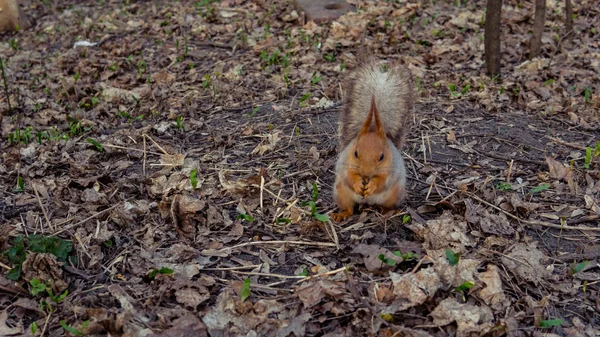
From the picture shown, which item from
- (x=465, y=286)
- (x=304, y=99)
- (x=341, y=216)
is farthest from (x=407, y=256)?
(x=304, y=99)

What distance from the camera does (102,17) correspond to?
8.05 meters

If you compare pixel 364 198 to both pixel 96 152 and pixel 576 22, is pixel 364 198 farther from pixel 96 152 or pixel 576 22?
pixel 576 22

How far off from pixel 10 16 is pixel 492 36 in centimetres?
642

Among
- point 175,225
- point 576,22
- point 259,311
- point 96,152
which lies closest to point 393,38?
point 576,22

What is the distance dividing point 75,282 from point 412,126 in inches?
111

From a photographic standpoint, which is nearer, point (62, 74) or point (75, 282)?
point (75, 282)

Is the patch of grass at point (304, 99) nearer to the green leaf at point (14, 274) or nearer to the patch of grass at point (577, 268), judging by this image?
the patch of grass at point (577, 268)

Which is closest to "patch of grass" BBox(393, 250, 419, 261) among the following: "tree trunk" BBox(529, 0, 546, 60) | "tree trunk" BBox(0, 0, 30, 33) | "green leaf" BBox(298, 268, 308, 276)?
"green leaf" BBox(298, 268, 308, 276)

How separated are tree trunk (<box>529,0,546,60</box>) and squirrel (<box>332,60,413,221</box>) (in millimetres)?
2527

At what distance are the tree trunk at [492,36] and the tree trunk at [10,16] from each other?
246 inches

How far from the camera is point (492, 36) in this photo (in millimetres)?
5500

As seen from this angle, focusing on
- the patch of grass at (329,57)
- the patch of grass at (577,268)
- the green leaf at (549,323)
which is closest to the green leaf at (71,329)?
the green leaf at (549,323)

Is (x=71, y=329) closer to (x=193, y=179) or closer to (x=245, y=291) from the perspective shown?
(x=245, y=291)

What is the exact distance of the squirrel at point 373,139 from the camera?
3.23 metres
